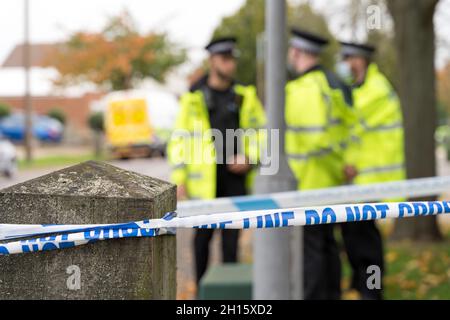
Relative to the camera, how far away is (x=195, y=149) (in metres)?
5.83

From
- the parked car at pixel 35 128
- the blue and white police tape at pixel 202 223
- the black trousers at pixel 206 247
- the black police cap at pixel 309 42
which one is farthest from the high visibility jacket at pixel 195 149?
the parked car at pixel 35 128

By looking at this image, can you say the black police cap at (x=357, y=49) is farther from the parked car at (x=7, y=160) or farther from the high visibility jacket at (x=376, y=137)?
the parked car at (x=7, y=160)

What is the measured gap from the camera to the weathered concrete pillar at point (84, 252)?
2297 millimetres

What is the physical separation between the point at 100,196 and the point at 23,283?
0.34m

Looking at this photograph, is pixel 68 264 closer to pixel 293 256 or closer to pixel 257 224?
pixel 257 224

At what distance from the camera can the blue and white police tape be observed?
2.28m

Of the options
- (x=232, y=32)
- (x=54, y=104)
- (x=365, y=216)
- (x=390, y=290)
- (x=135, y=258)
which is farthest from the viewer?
(x=54, y=104)

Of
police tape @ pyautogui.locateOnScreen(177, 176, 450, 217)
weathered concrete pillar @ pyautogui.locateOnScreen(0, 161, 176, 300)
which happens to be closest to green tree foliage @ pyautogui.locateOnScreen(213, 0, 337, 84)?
police tape @ pyautogui.locateOnScreen(177, 176, 450, 217)

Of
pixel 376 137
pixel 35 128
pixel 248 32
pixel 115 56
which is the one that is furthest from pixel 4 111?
pixel 376 137

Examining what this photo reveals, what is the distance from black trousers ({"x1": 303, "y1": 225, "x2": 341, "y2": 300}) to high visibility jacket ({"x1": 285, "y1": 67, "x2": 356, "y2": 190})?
329 mm

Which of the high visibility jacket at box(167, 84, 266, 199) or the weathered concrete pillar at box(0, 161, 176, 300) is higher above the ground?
the high visibility jacket at box(167, 84, 266, 199)

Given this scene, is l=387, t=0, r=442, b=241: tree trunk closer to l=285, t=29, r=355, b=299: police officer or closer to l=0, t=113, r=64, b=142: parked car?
l=285, t=29, r=355, b=299: police officer

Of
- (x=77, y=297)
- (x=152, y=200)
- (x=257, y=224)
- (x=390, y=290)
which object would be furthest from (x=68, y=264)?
(x=390, y=290)

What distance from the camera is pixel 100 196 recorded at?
2301mm
